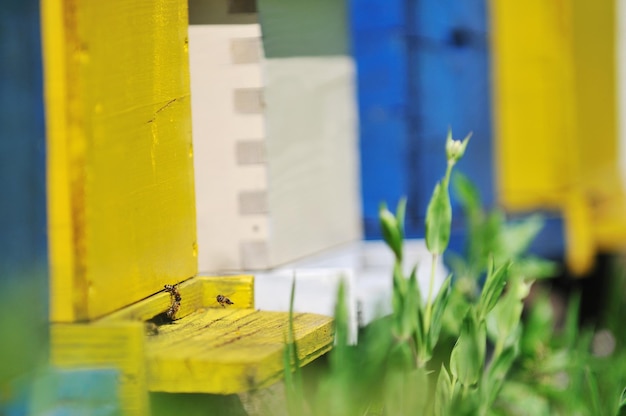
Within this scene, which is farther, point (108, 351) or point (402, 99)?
point (402, 99)

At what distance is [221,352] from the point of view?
1.01 m

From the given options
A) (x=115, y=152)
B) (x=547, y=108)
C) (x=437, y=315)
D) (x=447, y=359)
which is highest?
(x=547, y=108)

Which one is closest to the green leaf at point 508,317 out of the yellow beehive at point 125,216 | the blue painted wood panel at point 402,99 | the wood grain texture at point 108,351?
the yellow beehive at point 125,216

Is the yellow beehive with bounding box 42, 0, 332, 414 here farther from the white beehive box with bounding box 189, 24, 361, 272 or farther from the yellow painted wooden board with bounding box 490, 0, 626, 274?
the yellow painted wooden board with bounding box 490, 0, 626, 274

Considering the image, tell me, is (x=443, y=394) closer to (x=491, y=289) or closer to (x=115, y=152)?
(x=491, y=289)

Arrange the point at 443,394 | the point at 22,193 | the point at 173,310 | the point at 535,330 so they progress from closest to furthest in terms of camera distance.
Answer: the point at 22,193
the point at 173,310
the point at 443,394
the point at 535,330

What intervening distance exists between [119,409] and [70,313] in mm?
116

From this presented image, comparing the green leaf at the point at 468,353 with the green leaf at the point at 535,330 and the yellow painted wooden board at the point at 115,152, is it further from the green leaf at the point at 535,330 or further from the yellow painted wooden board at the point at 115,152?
the green leaf at the point at 535,330

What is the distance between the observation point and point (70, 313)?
0.97 metres

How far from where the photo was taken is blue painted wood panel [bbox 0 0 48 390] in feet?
3.09

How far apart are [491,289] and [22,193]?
0.64 meters

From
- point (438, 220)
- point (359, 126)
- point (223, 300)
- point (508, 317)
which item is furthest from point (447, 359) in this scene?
point (359, 126)

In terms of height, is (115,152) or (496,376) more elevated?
(115,152)

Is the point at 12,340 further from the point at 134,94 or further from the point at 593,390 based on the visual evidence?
the point at 593,390
